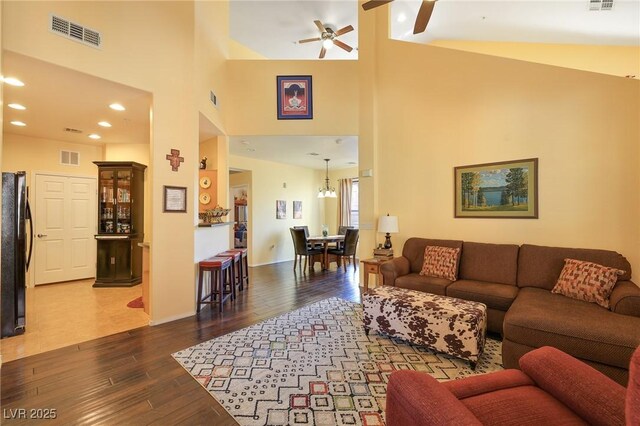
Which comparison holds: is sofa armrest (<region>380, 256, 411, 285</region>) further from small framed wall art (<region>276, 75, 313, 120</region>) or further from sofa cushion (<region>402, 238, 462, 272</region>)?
small framed wall art (<region>276, 75, 313, 120</region>)

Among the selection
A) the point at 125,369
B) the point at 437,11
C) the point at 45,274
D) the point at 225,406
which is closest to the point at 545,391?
the point at 225,406

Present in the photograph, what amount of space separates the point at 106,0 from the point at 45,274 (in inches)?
191

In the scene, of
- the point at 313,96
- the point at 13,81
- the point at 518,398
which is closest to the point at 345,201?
the point at 313,96

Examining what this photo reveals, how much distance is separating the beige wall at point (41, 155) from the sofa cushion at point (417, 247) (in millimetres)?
6245

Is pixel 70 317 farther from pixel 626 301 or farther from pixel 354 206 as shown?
pixel 354 206

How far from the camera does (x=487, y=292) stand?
2.91 meters

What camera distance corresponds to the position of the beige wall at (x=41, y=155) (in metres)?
4.86

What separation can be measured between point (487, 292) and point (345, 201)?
18.9 feet

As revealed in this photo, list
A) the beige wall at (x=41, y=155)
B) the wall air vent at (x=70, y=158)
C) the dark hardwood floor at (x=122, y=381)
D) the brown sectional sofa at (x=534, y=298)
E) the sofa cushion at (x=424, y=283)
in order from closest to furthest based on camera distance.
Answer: the dark hardwood floor at (x=122, y=381), the brown sectional sofa at (x=534, y=298), the sofa cushion at (x=424, y=283), the beige wall at (x=41, y=155), the wall air vent at (x=70, y=158)

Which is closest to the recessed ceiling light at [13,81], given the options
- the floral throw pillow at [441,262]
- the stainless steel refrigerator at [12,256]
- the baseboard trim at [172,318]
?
the stainless steel refrigerator at [12,256]

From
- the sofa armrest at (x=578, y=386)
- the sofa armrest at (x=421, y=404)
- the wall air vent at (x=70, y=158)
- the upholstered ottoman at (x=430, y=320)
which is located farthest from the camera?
the wall air vent at (x=70, y=158)

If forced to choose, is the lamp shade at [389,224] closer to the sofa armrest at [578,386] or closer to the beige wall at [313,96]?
the beige wall at [313,96]

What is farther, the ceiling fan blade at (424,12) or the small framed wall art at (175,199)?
the small framed wall art at (175,199)

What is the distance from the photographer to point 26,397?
1962mm
